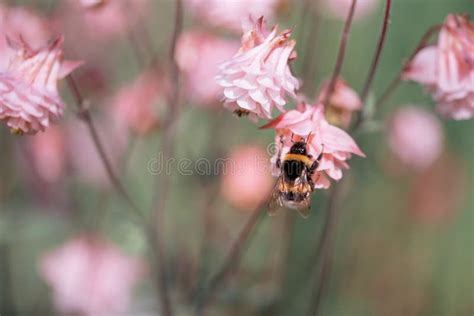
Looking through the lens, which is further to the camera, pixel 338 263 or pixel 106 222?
pixel 338 263

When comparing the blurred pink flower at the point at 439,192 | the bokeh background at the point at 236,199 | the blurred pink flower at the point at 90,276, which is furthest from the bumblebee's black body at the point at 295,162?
the blurred pink flower at the point at 439,192

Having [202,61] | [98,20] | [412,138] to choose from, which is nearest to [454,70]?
[202,61]

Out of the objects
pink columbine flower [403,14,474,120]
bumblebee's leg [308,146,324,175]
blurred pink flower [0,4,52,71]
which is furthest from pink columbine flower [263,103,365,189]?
blurred pink flower [0,4,52,71]

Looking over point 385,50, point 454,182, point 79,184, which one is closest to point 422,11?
point 385,50

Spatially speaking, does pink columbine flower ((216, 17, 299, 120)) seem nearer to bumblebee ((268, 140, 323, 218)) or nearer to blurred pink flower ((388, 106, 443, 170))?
bumblebee ((268, 140, 323, 218))

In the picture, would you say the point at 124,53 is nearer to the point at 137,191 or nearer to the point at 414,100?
the point at 137,191
